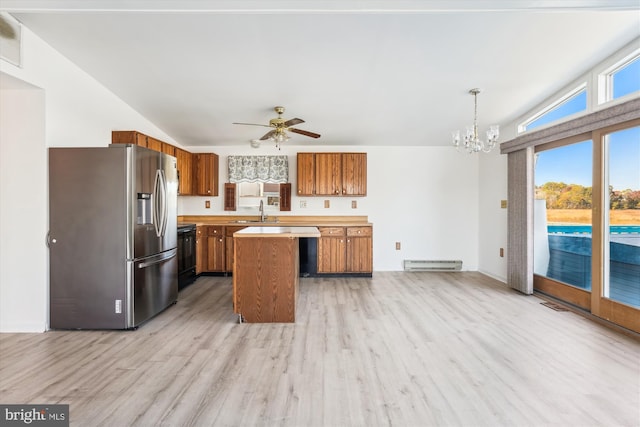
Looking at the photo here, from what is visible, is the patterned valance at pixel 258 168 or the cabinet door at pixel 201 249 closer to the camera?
the cabinet door at pixel 201 249

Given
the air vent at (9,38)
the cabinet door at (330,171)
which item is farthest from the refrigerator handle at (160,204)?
the cabinet door at (330,171)

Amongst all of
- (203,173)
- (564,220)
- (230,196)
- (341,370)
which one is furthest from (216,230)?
(564,220)

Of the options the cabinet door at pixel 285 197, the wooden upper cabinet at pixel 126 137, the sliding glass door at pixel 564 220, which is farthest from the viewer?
the cabinet door at pixel 285 197

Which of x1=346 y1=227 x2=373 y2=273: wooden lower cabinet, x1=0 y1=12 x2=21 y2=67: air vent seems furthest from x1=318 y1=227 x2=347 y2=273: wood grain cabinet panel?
x1=0 y1=12 x2=21 y2=67: air vent

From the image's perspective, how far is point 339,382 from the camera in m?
2.01

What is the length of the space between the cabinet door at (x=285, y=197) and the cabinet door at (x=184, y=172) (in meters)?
1.59

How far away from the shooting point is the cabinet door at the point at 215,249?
503 centimetres

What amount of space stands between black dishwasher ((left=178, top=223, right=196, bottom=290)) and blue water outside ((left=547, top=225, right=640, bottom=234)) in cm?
514

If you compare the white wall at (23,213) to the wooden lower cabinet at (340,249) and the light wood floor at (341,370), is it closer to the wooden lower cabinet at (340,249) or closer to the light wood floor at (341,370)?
the light wood floor at (341,370)

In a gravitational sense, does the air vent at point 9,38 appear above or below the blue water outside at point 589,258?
above

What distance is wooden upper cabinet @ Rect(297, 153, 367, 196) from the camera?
5.24 meters

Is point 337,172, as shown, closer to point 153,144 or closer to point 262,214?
point 262,214

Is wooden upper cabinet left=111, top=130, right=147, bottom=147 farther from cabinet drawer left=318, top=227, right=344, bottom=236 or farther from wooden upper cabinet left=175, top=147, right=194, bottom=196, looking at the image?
cabinet drawer left=318, top=227, right=344, bottom=236

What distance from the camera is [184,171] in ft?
16.4
